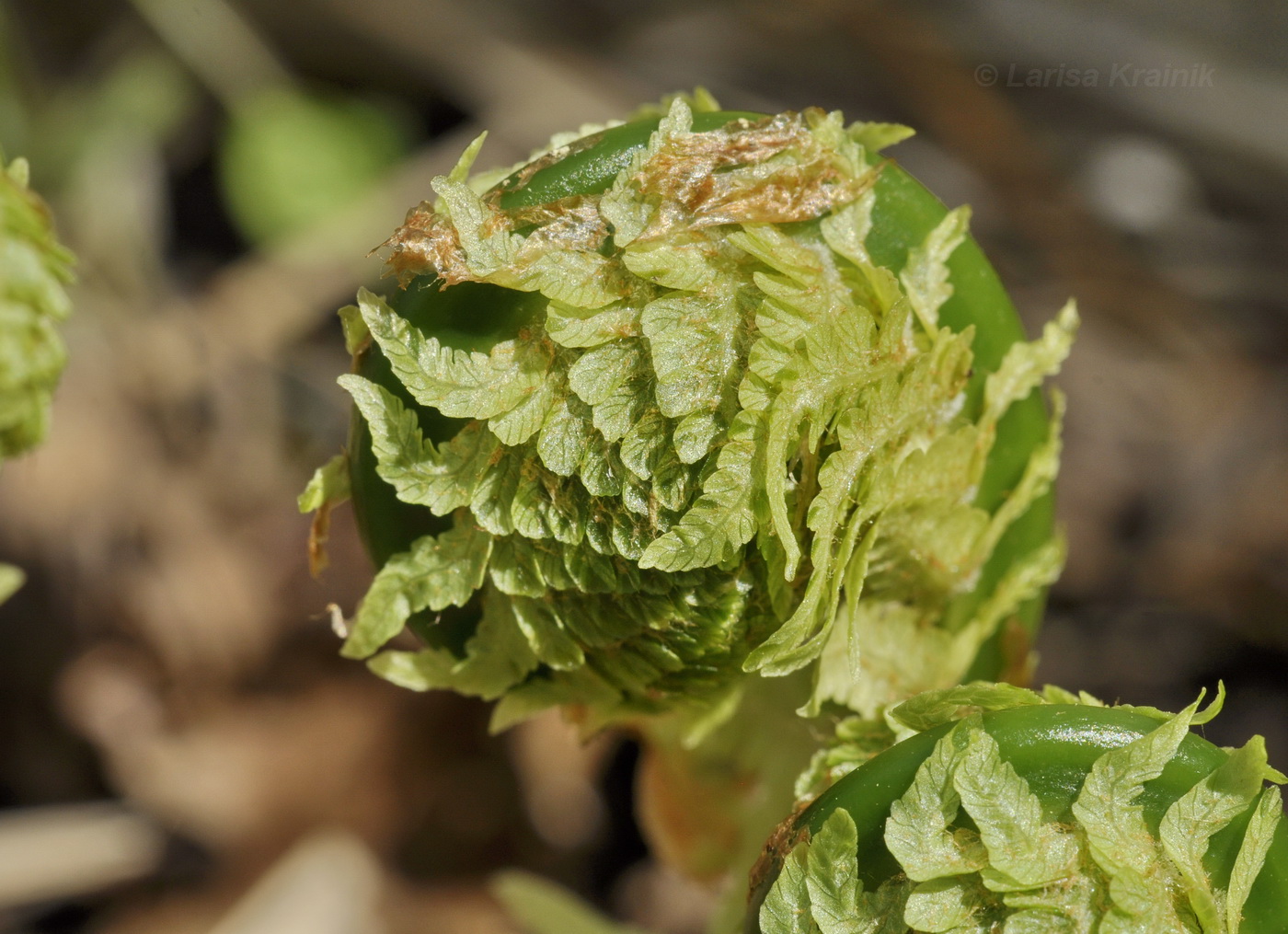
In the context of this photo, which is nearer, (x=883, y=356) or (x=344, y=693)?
(x=883, y=356)

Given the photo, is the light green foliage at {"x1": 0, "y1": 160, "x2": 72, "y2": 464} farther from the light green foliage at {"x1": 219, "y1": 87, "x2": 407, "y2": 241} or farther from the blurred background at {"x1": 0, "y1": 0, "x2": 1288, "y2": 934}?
the light green foliage at {"x1": 219, "y1": 87, "x2": 407, "y2": 241}

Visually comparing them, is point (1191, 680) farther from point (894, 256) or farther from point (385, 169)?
point (385, 169)

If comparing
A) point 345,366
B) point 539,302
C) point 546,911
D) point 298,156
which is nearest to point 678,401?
point 539,302

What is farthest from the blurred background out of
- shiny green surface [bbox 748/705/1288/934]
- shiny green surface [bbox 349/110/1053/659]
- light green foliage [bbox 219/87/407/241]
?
shiny green surface [bbox 748/705/1288/934]

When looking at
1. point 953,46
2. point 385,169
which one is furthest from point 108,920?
point 953,46

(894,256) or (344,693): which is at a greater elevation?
(894,256)

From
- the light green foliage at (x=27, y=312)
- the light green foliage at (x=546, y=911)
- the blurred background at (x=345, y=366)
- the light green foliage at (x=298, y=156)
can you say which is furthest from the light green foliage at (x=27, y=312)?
the light green foliage at (x=298, y=156)

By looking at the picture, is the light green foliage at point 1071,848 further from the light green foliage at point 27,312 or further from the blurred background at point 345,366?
the blurred background at point 345,366
